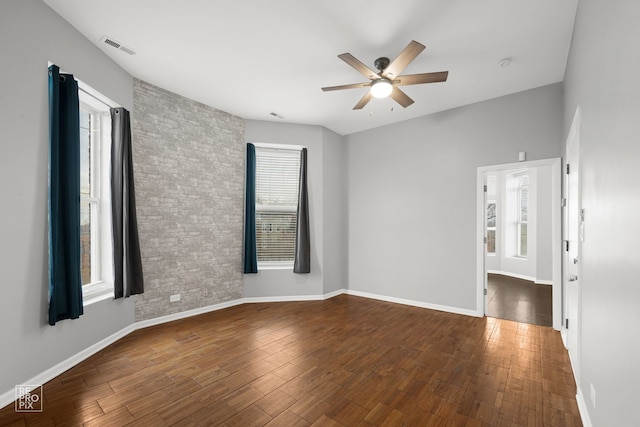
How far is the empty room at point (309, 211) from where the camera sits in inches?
74.6

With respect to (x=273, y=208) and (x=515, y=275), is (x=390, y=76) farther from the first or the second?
(x=515, y=275)

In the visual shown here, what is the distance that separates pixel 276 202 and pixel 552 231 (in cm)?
417

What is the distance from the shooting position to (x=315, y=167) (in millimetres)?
4980

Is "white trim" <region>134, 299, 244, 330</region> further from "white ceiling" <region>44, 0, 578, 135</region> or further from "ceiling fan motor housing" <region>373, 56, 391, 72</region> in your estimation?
"ceiling fan motor housing" <region>373, 56, 391, 72</region>

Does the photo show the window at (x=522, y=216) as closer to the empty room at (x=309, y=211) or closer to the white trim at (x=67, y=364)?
the empty room at (x=309, y=211)

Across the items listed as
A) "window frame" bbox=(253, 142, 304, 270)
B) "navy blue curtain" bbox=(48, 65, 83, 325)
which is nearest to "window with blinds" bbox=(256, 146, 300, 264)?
"window frame" bbox=(253, 142, 304, 270)

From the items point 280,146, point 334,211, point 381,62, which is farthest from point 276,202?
point 381,62

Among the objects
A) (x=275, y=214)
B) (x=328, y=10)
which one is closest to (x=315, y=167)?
(x=275, y=214)

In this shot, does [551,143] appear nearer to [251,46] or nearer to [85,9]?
[251,46]

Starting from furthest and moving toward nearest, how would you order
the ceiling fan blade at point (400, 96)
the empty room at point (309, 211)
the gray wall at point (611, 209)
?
the ceiling fan blade at point (400, 96) → the empty room at point (309, 211) → the gray wall at point (611, 209)

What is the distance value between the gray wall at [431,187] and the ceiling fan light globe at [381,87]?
1.97 meters

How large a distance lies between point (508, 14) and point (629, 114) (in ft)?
5.81

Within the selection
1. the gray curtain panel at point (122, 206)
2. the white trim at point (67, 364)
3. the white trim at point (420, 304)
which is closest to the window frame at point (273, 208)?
the white trim at point (420, 304)

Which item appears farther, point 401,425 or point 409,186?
point 409,186
